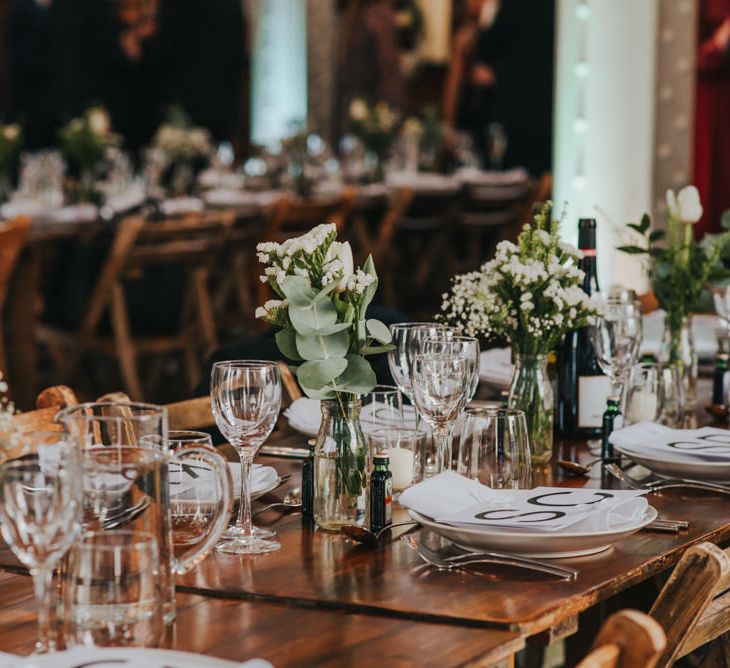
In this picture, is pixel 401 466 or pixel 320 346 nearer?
pixel 320 346

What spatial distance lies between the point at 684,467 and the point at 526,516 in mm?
436

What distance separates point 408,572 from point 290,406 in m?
0.89

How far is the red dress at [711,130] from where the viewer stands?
28.0 ft

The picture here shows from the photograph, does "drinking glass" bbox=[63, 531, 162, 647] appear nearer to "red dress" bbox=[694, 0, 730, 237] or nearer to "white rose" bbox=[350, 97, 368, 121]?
"white rose" bbox=[350, 97, 368, 121]

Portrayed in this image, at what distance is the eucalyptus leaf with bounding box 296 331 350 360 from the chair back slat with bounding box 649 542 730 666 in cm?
52

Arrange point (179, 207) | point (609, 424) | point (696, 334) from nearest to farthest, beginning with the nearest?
point (609, 424)
point (696, 334)
point (179, 207)

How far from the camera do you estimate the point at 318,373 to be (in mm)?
1635

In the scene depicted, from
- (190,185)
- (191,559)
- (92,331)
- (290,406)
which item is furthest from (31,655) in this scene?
(190,185)

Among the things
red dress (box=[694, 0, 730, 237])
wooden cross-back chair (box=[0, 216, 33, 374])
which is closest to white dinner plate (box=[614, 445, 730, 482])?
wooden cross-back chair (box=[0, 216, 33, 374])

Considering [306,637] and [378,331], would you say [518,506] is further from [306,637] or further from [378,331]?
[306,637]

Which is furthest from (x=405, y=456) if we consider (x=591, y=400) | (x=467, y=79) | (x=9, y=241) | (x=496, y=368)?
(x=467, y=79)

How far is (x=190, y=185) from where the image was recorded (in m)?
6.54

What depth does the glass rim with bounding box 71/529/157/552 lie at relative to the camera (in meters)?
1.14

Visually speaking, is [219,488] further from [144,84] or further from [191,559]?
[144,84]
